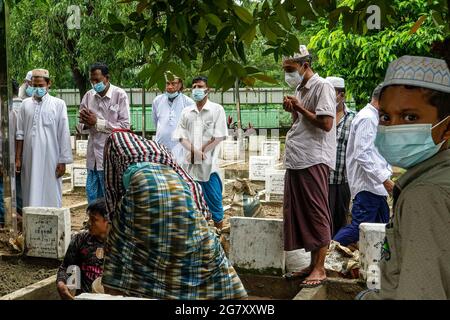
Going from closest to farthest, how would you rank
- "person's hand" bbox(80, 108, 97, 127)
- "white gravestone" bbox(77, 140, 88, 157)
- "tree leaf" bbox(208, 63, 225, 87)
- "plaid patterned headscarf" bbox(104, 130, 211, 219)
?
"plaid patterned headscarf" bbox(104, 130, 211, 219) → "tree leaf" bbox(208, 63, 225, 87) → "person's hand" bbox(80, 108, 97, 127) → "white gravestone" bbox(77, 140, 88, 157)

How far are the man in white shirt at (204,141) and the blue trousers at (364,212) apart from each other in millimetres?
1487

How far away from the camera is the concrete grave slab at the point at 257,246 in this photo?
194 inches

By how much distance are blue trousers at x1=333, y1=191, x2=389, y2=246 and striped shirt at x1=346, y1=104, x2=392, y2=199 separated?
67 mm

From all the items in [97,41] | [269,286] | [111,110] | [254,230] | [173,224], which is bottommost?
[269,286]

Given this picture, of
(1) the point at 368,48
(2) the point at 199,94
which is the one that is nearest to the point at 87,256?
(2) the point at 199,94

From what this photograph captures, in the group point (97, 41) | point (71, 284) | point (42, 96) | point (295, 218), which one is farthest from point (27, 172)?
point (97, 41)

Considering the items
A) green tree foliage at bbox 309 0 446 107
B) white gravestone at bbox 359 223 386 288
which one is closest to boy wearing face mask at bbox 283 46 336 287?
white gravestone at bbox 359 223 386 288

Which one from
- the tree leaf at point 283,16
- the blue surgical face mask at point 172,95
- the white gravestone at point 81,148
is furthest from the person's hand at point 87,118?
the white gravestone at point 81,148

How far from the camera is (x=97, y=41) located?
Answer: 567 inches

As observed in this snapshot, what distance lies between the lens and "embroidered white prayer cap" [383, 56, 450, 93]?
5.61 ft

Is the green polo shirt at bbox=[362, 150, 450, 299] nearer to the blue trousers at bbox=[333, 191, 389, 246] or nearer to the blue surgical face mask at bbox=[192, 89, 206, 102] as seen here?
the blue trousers at bbox=[333, 191, 389, 246]

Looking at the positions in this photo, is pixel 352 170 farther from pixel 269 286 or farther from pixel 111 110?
pixel 111 110

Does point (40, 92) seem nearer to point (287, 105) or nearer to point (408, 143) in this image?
point (287, 105)

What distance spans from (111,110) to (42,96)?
0.80 metres
